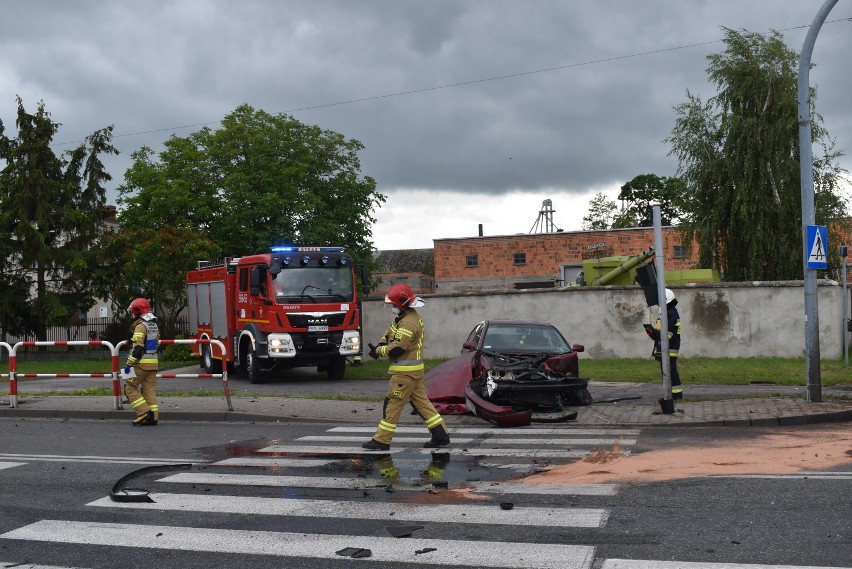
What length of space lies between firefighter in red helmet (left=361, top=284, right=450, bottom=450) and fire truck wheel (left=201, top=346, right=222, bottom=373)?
1410 centimetres

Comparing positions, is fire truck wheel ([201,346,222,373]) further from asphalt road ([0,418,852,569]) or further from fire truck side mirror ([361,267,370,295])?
asphalt road ([0,418,852,569])

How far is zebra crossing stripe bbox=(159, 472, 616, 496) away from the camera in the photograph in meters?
7.23

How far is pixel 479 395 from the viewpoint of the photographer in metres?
12.5

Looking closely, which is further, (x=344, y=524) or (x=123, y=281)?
(x=123, y=281)

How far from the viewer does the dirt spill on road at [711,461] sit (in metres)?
7.80

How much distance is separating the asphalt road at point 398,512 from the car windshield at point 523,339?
3.68 meters

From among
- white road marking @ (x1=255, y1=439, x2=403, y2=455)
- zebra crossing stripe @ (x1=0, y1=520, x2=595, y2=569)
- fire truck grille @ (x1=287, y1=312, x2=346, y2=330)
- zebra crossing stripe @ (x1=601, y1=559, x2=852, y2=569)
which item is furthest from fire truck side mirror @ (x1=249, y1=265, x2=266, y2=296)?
zebra crossing stripe @ (x1=601, y1=559, x2=852, y2=569)

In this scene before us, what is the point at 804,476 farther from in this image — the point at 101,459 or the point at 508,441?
the point at 101,459

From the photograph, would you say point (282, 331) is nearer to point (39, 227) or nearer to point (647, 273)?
point (647, 273)

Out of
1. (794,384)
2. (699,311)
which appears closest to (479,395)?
(794,384)

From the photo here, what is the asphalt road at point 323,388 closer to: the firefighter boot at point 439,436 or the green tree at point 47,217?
the firefighter boot at point 439,436

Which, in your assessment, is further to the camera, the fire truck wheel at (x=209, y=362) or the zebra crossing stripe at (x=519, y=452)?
the fire truck wheel at (x=209, y=362)

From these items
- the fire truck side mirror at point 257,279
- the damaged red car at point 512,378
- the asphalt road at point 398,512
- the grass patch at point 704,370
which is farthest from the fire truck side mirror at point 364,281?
the asphalt road at point 398,512

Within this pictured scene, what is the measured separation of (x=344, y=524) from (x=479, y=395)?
644cm
